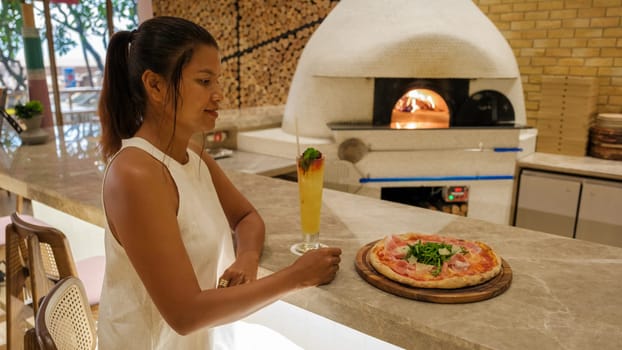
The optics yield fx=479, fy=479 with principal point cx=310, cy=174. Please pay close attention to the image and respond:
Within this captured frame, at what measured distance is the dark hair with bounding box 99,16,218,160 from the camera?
1159mm

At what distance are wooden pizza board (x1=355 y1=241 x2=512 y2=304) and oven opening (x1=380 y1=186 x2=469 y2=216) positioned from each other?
327cm

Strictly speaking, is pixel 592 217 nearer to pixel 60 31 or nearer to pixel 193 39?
pixel 193 39

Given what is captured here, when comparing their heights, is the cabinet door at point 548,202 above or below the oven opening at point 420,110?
below

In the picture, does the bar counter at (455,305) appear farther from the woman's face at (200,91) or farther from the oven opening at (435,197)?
the oven opening at (435,197)

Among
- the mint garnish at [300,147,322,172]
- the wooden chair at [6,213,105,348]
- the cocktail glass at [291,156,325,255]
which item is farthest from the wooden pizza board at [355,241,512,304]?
the wooden chair at [6,213,105,348]

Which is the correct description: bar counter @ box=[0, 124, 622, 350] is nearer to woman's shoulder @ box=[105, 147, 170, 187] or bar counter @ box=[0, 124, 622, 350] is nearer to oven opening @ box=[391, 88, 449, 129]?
woman's shoulder @ box=[105, 147, 170, 187]

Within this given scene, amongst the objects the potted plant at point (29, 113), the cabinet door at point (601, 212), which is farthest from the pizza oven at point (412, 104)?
the potted plant at point (29, 113)

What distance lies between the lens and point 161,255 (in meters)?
1.05

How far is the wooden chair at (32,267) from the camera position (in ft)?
5.41

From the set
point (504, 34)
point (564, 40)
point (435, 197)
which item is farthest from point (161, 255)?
point (504, 34)

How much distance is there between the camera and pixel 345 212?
1.92 m

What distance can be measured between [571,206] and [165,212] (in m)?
4.29

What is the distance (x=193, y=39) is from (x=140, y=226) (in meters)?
0.47

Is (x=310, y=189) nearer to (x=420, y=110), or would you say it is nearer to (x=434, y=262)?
(x=434, y=262)
